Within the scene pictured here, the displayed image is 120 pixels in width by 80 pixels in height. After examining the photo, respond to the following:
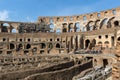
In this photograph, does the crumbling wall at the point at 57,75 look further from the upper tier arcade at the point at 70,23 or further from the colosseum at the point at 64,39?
the upper tier arcade at the point at 70,23

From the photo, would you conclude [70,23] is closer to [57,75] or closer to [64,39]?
[64,39]

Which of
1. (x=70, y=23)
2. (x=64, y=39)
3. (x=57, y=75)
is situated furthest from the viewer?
(x=70, y=23)

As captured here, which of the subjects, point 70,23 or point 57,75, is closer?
point 57,75

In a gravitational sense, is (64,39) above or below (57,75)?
above

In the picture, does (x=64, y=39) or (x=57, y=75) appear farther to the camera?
(x=64, y=39)

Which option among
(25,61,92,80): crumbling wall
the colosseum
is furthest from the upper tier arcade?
(25,61,92,80): crumbling wall

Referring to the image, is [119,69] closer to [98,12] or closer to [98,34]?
[98,34]

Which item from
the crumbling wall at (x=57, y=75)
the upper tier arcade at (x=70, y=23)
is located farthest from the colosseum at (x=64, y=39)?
the crumbling wall at (x=57, y=75)

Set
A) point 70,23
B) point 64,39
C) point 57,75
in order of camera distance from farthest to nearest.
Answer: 1. point 70,23
2. point 64,39
3. point 57,75

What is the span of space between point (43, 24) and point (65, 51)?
20.8m

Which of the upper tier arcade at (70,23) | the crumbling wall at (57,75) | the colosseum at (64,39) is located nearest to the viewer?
the crumbling wall at (57,75)


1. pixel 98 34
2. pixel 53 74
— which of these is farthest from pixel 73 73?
pixel 98 34

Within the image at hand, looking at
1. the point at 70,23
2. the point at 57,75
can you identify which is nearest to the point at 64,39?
the point at 70,23

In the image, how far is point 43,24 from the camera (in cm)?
6166
